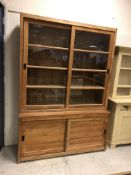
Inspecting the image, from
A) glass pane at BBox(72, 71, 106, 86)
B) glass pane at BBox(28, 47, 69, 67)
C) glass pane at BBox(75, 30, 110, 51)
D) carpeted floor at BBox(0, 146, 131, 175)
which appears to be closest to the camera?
carpeted floor at BBox(0, 146, 131, 175)

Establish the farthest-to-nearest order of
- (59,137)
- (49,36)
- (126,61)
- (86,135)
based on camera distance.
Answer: (126,61)
(86,135)
(59,137)
(49,36)

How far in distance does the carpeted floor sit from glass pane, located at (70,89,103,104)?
80 cm

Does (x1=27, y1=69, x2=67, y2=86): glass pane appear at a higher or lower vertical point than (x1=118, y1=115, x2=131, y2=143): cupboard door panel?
higher

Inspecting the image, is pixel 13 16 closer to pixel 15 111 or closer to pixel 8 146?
pixel 15 111

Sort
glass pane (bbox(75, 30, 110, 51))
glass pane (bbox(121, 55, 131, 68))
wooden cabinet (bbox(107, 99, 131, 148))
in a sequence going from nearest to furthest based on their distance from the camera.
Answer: glass pane (bbox(75, 30, 110, 51)) < wooden cabinet (bbox(107, 99, 131, 148)) < glass pane (bbox(121, 55, 131, 68))

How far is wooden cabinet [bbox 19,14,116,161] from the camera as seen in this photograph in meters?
2.14

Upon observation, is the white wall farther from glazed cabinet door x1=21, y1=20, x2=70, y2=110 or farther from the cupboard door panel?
the cupboard door panel

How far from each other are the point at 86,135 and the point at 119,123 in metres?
0.61

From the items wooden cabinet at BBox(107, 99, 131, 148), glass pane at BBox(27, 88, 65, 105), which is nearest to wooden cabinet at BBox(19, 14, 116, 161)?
glass pane at BBox(27, 88, 65, 105)

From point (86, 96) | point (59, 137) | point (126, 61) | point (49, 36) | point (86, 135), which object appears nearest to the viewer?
point (49, 36)

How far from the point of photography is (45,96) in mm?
2404

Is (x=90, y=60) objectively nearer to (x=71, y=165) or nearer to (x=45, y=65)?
(x=45, y=65)

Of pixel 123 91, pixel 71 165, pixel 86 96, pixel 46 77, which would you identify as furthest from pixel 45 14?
pixel 71 165

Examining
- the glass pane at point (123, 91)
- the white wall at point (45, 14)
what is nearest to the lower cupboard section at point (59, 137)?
the white wall at point (45, 14)
